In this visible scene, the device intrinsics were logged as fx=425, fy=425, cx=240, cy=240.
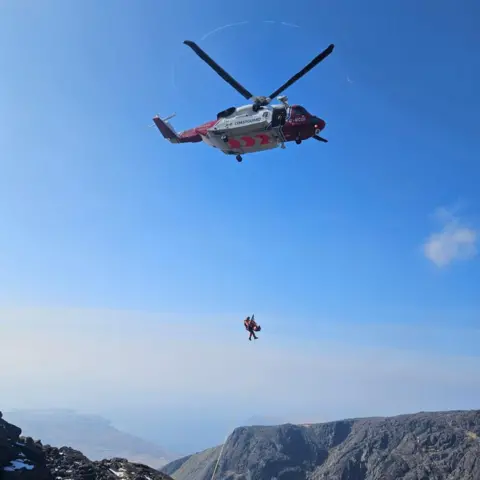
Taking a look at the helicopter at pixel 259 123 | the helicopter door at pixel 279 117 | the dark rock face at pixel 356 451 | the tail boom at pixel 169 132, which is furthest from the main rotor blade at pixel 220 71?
the dark rock face at pixel 356 451

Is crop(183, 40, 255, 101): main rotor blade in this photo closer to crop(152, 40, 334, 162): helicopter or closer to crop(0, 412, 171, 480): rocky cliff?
crop(152, 40, 334, 162): helicopter

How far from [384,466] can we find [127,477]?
10463 centimetres

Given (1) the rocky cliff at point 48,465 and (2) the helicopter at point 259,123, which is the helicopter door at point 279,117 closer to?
(2) the helicopter at point 259,123

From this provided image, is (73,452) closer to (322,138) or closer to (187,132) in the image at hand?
(187,132)

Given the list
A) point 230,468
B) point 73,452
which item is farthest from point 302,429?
point 73,452

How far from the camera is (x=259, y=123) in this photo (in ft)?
120

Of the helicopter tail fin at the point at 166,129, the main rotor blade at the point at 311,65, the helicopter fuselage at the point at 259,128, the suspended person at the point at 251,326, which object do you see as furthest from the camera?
the helicopter tail fin at the point at 166,129

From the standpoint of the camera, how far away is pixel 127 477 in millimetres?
57469

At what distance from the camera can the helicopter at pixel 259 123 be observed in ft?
119

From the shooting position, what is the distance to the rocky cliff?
43.9 meters

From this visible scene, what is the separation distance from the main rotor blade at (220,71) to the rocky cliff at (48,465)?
42849mm

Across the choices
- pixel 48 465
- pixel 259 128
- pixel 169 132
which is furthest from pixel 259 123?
pixel 48 465

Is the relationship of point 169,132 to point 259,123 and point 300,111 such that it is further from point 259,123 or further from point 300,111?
point 300,111

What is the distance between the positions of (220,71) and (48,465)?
5335 cm
